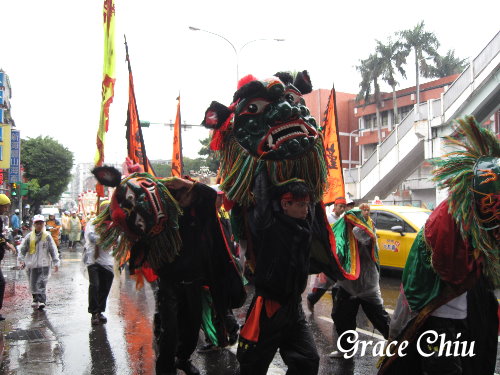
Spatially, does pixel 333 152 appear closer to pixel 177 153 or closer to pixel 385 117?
pixel 177 153

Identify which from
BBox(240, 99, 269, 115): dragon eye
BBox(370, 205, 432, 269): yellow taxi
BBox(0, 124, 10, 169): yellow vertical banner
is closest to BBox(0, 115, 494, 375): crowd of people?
BBox(240, 99, 269, 115): dragon eye

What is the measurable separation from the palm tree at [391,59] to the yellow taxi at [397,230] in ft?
91.3

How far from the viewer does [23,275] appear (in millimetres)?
12906

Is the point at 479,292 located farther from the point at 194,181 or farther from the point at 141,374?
the point at 141,374

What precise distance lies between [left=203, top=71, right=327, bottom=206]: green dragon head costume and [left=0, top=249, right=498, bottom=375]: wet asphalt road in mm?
2225

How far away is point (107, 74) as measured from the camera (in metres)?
6.11

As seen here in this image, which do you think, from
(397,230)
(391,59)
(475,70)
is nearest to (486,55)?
(475,70)

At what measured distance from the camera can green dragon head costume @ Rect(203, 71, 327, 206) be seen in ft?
10.2

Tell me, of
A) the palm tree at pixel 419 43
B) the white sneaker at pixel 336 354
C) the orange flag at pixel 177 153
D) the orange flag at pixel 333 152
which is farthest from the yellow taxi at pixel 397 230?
the palm tree at pixel 419 43

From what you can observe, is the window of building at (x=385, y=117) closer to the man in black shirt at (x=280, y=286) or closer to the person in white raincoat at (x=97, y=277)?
the person in white raincoat at (x=97, y=277)

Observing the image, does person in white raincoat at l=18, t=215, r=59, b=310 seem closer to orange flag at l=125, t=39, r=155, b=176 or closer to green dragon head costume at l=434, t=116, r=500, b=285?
orange flag at l=125, t=39, r=155, b=176

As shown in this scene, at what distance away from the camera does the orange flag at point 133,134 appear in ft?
19.3

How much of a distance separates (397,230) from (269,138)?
6899 millimetres

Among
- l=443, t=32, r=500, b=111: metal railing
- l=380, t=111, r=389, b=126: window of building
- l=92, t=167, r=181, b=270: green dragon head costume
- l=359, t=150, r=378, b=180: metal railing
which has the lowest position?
l=92, t=167, r=181, b=270: green dragon head costume
